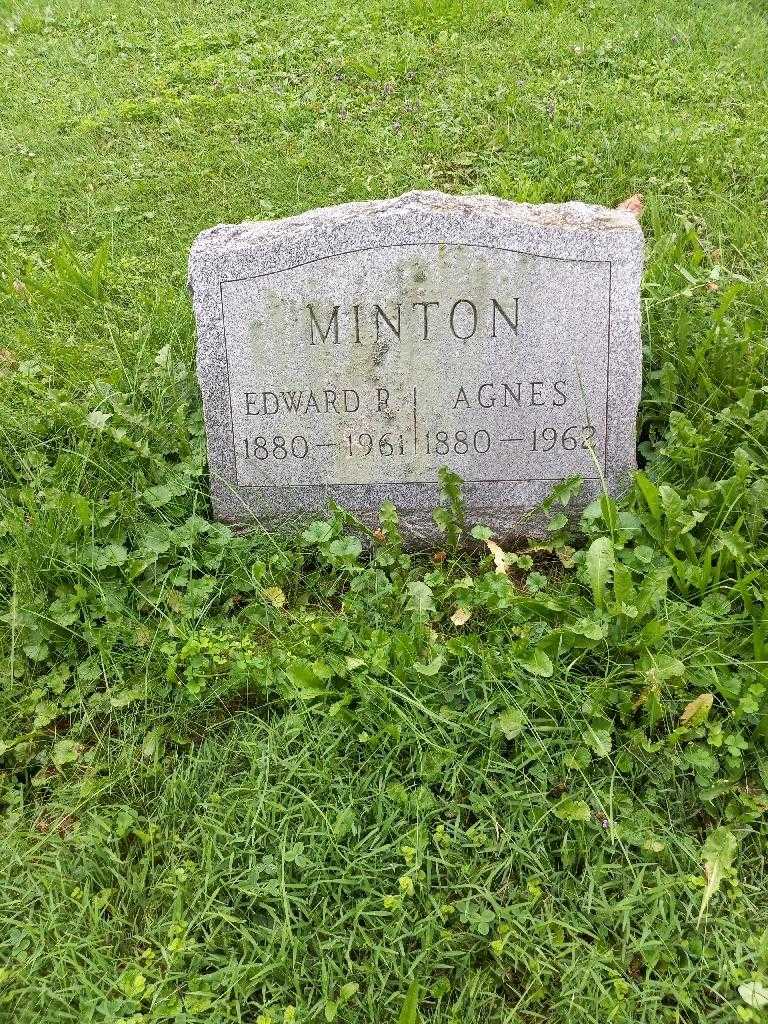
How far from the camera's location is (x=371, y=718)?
8.03ft

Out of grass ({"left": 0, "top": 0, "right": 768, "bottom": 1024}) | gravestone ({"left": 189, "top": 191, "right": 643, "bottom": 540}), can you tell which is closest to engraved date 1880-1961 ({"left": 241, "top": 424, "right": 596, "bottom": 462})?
gravestone ({"left": 189, "top": 191, "right": 643, "bottom": 540})

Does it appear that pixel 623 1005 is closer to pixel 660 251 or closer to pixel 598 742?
pixel 598 742

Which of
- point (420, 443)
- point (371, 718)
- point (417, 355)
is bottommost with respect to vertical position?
point (371, 718)

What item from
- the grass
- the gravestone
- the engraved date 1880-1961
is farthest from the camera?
the engraved date 1880-1961

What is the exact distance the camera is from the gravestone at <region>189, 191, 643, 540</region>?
2791 millimetres

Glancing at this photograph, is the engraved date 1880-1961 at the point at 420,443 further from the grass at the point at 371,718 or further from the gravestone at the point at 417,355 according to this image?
the grass at the point at 371,718

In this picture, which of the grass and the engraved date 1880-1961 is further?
the engraved date 1880-1961

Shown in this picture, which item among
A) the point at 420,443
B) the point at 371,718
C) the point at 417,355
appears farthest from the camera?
the point at 420,443

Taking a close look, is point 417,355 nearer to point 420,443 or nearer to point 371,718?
point 420,443

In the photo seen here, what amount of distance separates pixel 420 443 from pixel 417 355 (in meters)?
0.30

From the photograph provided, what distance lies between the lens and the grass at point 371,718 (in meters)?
2.09

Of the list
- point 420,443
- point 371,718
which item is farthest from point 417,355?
point 371,718

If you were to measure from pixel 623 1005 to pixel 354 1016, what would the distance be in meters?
0.60

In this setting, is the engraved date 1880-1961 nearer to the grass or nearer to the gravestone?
the gravestone
